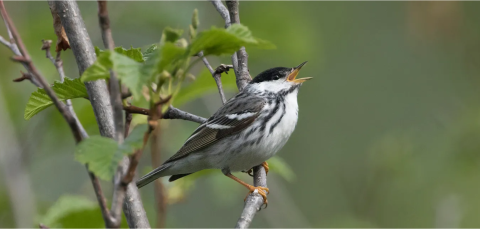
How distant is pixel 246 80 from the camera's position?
12.5 feet

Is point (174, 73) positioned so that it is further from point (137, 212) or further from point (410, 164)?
point (410, 164)

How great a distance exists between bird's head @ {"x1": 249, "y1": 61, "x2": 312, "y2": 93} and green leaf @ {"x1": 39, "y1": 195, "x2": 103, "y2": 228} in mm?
1559

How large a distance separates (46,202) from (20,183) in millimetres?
890

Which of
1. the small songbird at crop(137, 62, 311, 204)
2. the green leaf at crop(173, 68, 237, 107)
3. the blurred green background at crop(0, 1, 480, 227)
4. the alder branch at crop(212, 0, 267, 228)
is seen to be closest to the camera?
the alder branch at crop(212, 0, 267, 228)

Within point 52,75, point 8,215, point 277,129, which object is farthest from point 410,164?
point 8,215

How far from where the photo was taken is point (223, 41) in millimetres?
1623

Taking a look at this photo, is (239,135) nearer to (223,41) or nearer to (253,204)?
(253,204)

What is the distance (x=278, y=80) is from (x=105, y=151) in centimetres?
288

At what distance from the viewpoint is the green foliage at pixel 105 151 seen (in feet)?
4.70

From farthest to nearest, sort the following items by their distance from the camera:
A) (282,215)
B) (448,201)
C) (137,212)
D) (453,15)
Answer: (453,15) → (282,215) → (448,201) → (137,212)

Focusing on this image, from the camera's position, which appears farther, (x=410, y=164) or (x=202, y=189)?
(x=202, y=189)

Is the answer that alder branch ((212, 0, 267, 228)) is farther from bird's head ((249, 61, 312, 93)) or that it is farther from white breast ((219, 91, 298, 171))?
bird's head ((249, 61, 312, 93))

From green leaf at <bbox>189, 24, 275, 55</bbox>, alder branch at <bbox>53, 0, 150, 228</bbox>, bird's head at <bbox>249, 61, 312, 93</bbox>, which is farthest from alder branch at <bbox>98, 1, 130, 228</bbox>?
bird's head at <bbox>249, 61, 312, 93</bbox>

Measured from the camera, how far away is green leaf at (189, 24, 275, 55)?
155cm
